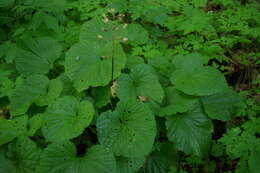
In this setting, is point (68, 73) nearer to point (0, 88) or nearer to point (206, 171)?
point (0, 88)

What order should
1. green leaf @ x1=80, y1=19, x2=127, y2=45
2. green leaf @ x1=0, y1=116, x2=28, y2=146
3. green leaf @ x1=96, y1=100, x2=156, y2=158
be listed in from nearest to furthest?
green leaf @ x1=96, y1=100, x2=156, y2=158 < green leaf @ x1=0, y1=116, x2=28, y2=146 < green leaf @ x1=80, y1=19, x2=127, y2=45

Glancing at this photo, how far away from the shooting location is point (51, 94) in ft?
5.83

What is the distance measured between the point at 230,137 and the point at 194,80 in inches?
19.3

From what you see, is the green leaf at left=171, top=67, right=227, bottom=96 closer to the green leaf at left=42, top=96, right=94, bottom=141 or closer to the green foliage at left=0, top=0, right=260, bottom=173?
the green foliage at left=0, top=0, right=260, bottom=173

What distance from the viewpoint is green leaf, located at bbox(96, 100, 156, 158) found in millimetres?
1407

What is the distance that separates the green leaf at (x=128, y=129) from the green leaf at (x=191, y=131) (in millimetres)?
280

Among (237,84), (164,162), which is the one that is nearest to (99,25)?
(164,162)

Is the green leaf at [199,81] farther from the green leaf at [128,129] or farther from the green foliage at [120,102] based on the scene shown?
the green leaf at [128,129]

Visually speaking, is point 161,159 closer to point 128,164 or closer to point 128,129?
point 128,164

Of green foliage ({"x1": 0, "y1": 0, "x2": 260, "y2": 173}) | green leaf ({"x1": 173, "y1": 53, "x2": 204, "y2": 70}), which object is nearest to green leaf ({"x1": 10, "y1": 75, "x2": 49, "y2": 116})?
green foliage ({"x1": 0, "y1": 0, "x2": 260, "y2": 173})

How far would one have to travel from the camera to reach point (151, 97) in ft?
5.45

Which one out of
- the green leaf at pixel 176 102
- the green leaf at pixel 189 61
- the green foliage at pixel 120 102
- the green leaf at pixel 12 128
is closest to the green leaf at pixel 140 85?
the green foliage at pixel 120 102

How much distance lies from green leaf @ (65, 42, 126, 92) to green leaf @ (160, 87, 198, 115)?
0.44 m

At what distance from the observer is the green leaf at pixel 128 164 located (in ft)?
4.94
